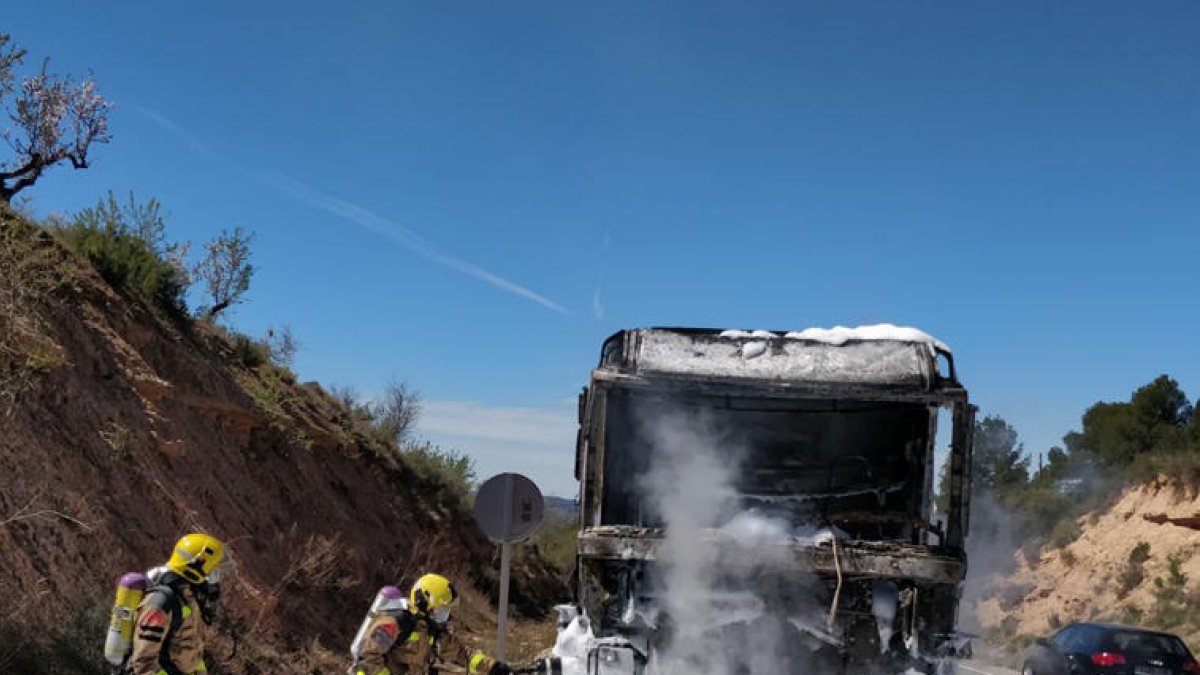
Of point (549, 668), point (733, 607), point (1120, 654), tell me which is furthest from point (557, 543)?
point (733, 607)

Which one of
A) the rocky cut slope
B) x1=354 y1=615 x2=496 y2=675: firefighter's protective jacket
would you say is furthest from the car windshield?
the rocky cut slope

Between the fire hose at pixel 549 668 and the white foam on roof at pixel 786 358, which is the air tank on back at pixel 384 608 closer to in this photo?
the fire hose at pixel 549 668

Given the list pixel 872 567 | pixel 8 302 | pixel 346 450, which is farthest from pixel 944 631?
pixel 346 450

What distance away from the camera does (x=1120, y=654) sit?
13.2 meters

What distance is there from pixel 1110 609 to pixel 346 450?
71.1ft

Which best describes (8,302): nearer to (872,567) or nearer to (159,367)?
(159,367)

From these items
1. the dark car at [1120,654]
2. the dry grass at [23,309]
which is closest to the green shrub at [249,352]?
the dry grass at [23,309]

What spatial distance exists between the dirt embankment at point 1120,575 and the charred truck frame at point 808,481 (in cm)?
1705

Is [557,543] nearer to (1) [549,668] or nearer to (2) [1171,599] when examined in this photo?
(2) [1171,599]

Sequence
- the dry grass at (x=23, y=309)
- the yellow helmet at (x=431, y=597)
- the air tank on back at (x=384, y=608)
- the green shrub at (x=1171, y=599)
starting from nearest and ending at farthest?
the air tank on back at (x=384, y=608), the yellow helmet at (x=431, y=597), the dry grass at (x=23, y=309), the green shrub at (x=1171, y=599)

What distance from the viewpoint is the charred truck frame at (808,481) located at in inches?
301

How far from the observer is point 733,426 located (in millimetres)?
9188

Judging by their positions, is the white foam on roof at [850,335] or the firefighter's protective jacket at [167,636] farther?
the white foam on roof at [850,335]

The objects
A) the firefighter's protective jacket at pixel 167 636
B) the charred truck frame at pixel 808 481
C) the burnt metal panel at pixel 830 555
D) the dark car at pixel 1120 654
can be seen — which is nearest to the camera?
the firefighter's protective jacket at pixel 167 636
